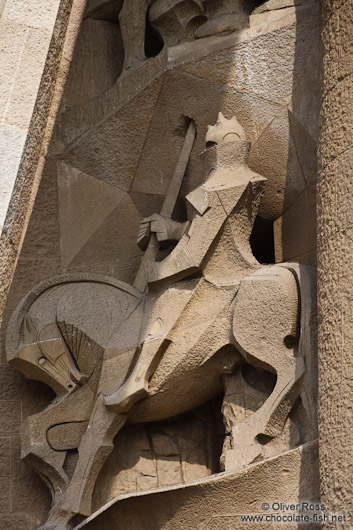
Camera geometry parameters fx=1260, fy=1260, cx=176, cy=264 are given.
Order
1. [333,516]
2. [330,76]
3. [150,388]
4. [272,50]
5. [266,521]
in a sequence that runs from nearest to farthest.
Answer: [333,516]
[266,521]
[330,76]
[150,388]
[272,50]

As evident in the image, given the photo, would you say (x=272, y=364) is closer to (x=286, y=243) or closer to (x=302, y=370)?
(x=302, y=370)

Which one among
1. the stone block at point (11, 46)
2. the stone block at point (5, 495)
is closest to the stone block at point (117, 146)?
the stone block at point (11, 46)

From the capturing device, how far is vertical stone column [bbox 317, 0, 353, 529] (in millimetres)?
3854

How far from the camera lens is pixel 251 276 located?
15.2ft

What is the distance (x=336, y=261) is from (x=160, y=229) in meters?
1.09

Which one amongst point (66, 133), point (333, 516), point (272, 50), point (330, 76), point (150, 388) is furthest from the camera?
point (66, 133)

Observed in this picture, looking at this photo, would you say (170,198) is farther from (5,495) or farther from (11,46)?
(5,495)

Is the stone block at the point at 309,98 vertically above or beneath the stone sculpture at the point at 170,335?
above

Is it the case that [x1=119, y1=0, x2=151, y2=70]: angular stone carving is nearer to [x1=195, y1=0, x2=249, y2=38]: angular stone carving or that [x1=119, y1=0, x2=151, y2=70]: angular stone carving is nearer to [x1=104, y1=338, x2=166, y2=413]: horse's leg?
[x1=195, y1=0, x2=249, y2=38]: angular stone carving

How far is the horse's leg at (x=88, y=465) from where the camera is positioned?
15.2 feet

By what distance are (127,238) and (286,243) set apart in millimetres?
728

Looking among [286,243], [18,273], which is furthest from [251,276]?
[18,273]

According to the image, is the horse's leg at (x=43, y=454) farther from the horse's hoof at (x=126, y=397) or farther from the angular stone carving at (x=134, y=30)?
the angular stone carving at (x=134, y=30)

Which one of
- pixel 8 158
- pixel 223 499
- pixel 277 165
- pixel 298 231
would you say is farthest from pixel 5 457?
pixel 277 165
